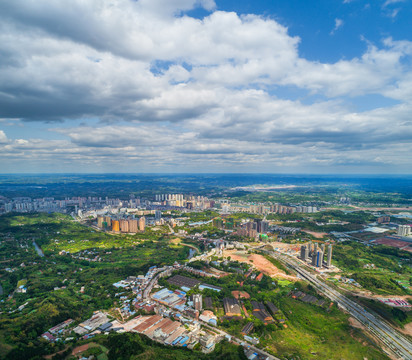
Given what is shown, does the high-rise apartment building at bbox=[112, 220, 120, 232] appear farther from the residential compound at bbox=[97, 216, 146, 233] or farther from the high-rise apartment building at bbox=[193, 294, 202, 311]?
the high-rise apartment building at bbox=[193, 294, 202, 311]

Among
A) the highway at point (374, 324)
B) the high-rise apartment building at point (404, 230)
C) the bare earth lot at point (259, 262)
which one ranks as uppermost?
the high-rise apartment building at point (404, 230)

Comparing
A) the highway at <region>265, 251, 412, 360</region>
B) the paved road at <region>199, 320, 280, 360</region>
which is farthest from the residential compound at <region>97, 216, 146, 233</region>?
the paved road at <region>199, 320, 280, 360</region>

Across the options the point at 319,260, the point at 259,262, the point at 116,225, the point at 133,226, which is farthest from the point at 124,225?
the point at 319,260

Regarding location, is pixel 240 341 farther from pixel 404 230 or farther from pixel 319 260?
pixel 404 230

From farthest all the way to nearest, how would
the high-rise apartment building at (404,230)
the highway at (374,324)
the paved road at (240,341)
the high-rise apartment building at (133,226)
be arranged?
the high-rise apartment building at (133,226)
the high-rise apartment building at (404,230)
the highway at (374,324)
the paved road at (240,341)

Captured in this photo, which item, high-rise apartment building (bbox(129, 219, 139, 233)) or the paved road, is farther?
high-rise apartment building (bbox(129, 219, 139, 233))

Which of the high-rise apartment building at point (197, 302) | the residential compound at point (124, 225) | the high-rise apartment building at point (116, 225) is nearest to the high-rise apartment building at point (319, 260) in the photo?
the high-rise apartment building at point (197, 302)

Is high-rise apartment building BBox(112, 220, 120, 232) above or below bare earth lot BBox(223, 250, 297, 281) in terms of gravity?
above

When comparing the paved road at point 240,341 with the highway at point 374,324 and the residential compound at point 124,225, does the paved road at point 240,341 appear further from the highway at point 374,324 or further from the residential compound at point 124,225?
the residential compound at point 124,225

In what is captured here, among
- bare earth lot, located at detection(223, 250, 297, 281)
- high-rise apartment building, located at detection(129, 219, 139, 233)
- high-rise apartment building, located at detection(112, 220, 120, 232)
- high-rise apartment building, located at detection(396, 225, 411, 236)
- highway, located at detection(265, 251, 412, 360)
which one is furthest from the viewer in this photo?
high-rise apartment building, located at detection(112, 220, 120, 232)

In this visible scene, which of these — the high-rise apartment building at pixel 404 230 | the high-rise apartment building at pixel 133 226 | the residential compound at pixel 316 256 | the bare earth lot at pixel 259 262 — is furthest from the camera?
the high-rise apartment building at pixel 133 226
